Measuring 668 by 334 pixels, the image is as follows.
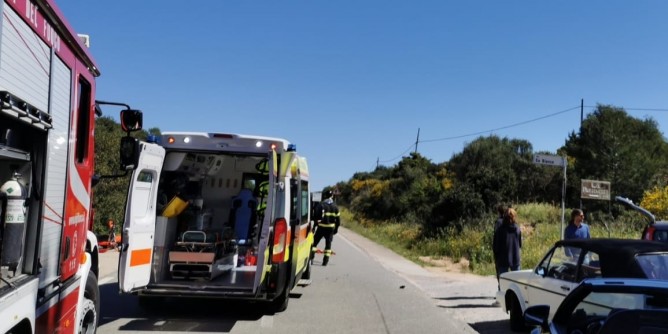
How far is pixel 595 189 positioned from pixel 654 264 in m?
6.27

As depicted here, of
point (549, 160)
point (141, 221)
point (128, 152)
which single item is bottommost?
point (141, 221)

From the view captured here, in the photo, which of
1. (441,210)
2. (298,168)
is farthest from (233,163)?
(441,210)

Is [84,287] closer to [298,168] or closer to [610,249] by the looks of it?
[298,168]

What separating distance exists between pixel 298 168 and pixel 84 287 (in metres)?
4.36

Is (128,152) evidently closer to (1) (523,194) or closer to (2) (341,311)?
(2) (341,311)

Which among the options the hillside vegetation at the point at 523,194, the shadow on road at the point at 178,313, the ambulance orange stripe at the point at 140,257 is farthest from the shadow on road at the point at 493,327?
the hillside vegetation at the point at 523,194

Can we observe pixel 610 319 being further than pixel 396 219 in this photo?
No

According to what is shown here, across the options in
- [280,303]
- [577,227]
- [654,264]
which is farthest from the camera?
[577,227]

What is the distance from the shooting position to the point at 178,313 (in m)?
8.86

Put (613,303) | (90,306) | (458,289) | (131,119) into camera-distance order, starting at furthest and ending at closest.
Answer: (458,289), (131,119), (90,306), (613,303)

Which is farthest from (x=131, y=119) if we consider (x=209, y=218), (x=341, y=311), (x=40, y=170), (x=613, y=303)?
(x=613, y=303)

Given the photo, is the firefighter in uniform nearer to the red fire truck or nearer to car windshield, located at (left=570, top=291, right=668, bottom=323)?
the red fire truck

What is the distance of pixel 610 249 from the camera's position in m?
6.52

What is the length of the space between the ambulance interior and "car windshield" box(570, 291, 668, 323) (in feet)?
15.2
